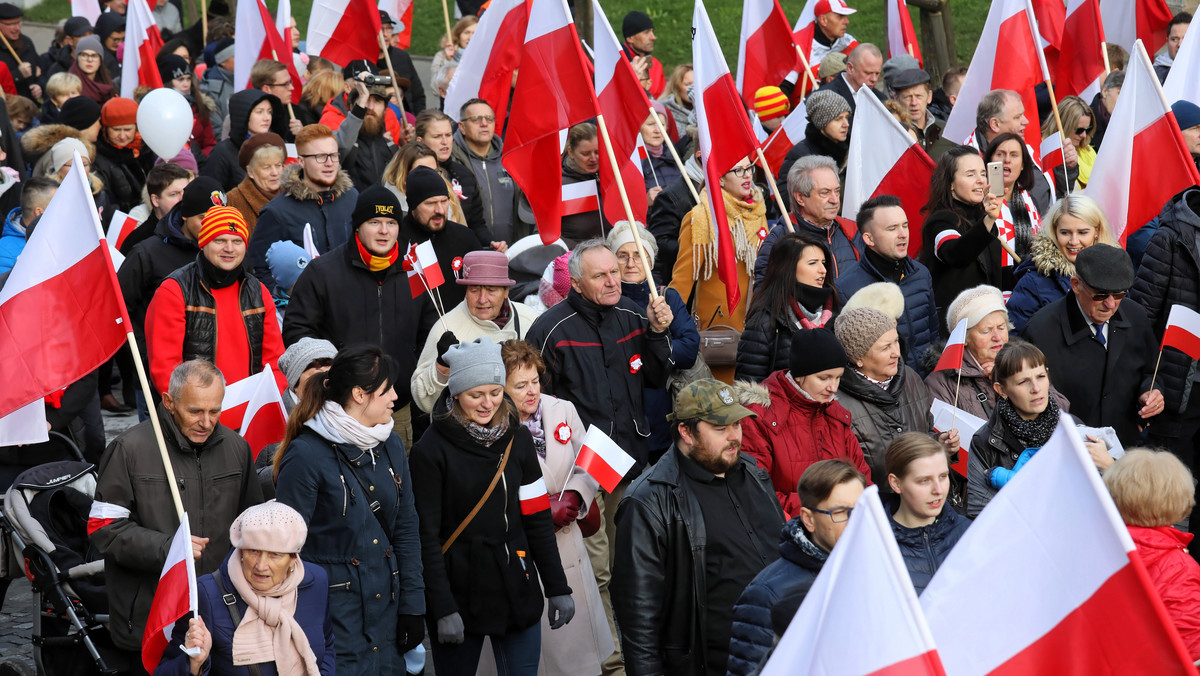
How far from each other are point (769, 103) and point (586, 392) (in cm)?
481

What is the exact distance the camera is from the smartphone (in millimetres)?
8117

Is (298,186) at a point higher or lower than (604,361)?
higher

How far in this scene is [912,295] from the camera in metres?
7.32

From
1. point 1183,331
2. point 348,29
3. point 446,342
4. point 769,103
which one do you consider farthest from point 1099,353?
point 348,29

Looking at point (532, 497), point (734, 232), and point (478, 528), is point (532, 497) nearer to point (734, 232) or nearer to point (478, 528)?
point (478, 528)

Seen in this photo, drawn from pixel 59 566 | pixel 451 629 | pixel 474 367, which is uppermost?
pixel 474 367

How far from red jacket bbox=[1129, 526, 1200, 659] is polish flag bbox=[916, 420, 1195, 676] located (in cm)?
135

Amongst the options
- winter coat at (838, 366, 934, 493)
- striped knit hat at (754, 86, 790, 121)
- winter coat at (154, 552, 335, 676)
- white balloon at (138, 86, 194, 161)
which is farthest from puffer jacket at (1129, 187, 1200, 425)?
white balloon at (138, 86, 194, 161)

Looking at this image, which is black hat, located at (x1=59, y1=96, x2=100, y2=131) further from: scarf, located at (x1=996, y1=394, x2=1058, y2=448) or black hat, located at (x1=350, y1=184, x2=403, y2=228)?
scarf, located at (x1=996, y1=394, x2=1058, y2=448)

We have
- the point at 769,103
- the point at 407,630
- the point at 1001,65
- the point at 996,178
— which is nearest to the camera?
the point at 407,630

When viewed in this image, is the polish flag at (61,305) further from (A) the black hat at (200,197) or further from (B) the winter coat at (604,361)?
(B) the winter coat at (604,361)

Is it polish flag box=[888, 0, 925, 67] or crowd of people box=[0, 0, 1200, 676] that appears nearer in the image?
crowd of people box=[0, 0, 1200, 676]

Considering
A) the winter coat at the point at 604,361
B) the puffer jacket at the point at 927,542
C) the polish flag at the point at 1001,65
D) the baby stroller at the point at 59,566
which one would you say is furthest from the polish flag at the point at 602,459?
the polish flag at the point at 1001,65

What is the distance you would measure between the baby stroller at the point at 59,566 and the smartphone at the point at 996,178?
4944 millimetres
